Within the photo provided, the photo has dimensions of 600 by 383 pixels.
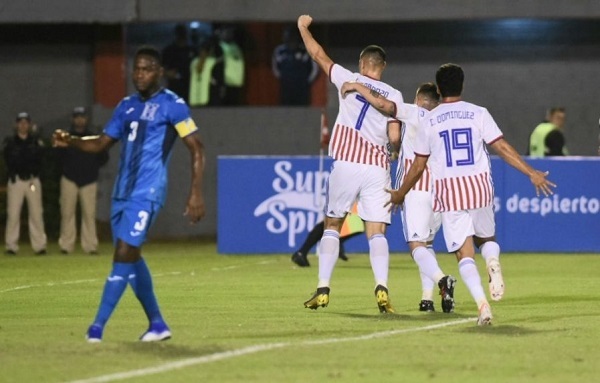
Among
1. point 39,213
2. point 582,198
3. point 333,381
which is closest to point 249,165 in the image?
point 39,213

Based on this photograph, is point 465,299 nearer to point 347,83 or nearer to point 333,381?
point 347,83

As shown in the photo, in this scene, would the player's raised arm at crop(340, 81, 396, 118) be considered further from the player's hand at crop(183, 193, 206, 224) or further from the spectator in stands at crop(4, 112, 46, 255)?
the spectator in stands at crop(4, 112, 46, 255)

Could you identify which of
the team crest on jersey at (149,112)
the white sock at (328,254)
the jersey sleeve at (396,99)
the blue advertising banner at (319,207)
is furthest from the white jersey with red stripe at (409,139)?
the blue advertising banner at (319,207)

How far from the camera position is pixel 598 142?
27.6 meters

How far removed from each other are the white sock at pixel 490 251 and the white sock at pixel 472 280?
0.14m

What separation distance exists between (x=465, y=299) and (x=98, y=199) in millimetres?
13772

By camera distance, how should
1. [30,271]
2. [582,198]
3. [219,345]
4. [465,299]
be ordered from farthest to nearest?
[582,198], [30,271], [465,299], [219,345]

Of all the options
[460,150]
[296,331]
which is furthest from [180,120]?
[460,150]

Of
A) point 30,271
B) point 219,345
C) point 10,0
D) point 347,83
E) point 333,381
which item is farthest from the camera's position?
point 10,0

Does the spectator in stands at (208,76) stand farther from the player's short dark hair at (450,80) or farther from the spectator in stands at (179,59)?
the player's short dark hair at (450,80)

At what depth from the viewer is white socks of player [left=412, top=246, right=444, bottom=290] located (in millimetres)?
13656

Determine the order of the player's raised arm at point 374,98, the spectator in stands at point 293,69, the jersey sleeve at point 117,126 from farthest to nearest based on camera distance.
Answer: the spectator in stands at point 293,69
the player's raised arm at point 374,98
the jersey sleeve at point 117,126

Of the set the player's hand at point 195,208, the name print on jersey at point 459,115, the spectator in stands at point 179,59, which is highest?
the spectator in stands at point 179,59

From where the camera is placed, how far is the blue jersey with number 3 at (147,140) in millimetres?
10930
